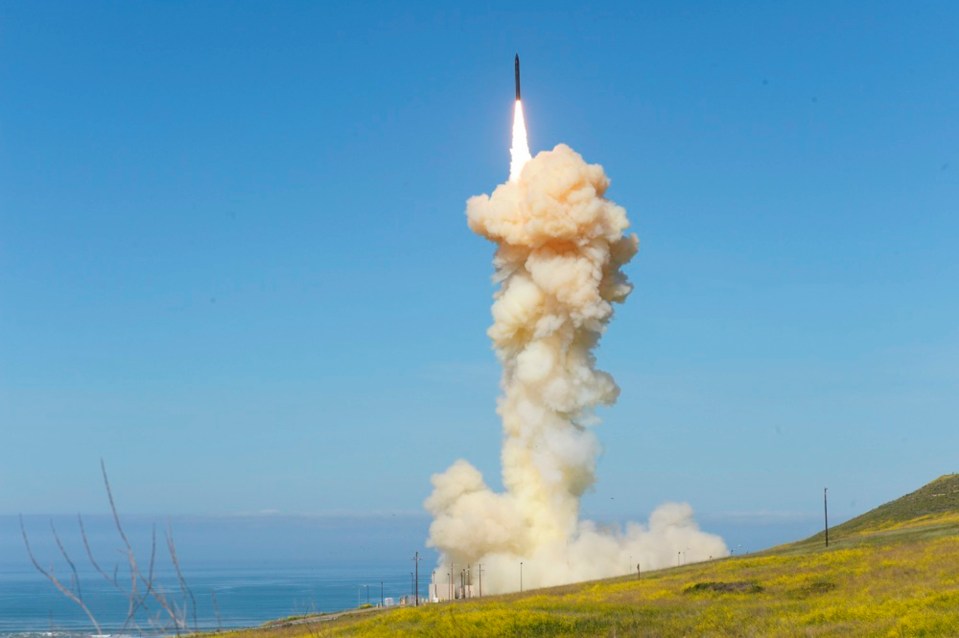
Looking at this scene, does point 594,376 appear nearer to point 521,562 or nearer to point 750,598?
point 521,562

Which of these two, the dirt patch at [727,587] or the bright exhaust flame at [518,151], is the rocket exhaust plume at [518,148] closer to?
the bright exhaust flame at [518,151]

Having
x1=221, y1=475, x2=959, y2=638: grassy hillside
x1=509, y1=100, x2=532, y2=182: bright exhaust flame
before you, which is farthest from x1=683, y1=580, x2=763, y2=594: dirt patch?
x1=509, y1=100, x2=532, y2=182: bright exhaust flame

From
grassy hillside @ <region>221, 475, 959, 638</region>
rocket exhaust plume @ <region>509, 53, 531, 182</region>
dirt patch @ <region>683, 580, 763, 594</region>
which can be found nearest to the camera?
grassy hillside @ <region>221, 475, 959, 638</region>

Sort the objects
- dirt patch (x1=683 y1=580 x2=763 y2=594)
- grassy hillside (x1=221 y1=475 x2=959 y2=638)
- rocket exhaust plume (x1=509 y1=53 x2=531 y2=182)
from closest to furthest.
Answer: grassy hillside (x1=221 y1=475 x2=959 y2=638) < dirt patch (x1=683 y1=580 x2=763 y2=594) < rocket exhaust plume (x1=509 y1=53 x2=531 y2=182)

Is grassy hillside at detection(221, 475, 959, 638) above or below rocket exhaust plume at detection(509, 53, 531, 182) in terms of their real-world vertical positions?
below

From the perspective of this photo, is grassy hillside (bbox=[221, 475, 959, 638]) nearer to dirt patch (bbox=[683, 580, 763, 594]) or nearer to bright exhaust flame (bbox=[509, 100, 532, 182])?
dirt patch (bbox=[683, 580, 763, 594])

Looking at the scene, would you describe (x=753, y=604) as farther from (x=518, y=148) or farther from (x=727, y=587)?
(x=518, y=148)

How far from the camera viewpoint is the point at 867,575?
51.4 m

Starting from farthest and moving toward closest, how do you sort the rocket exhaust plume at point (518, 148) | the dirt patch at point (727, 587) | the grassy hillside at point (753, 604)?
the rocket exhaust plume at point (518, 148) < the dirt patch at point (727, 587) < the grassy hillside at point (753, 604)

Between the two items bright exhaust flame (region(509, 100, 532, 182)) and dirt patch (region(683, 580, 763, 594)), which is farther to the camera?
bright exhaust flame (region(509, 100, 532, 182))

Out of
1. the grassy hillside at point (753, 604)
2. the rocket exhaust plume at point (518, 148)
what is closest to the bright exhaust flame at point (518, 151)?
the rocket exhaust plume at point (518, 148)

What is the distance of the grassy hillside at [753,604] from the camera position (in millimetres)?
35684

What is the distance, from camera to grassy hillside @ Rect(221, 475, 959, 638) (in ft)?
117

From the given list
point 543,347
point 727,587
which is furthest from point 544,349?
point 727,587
